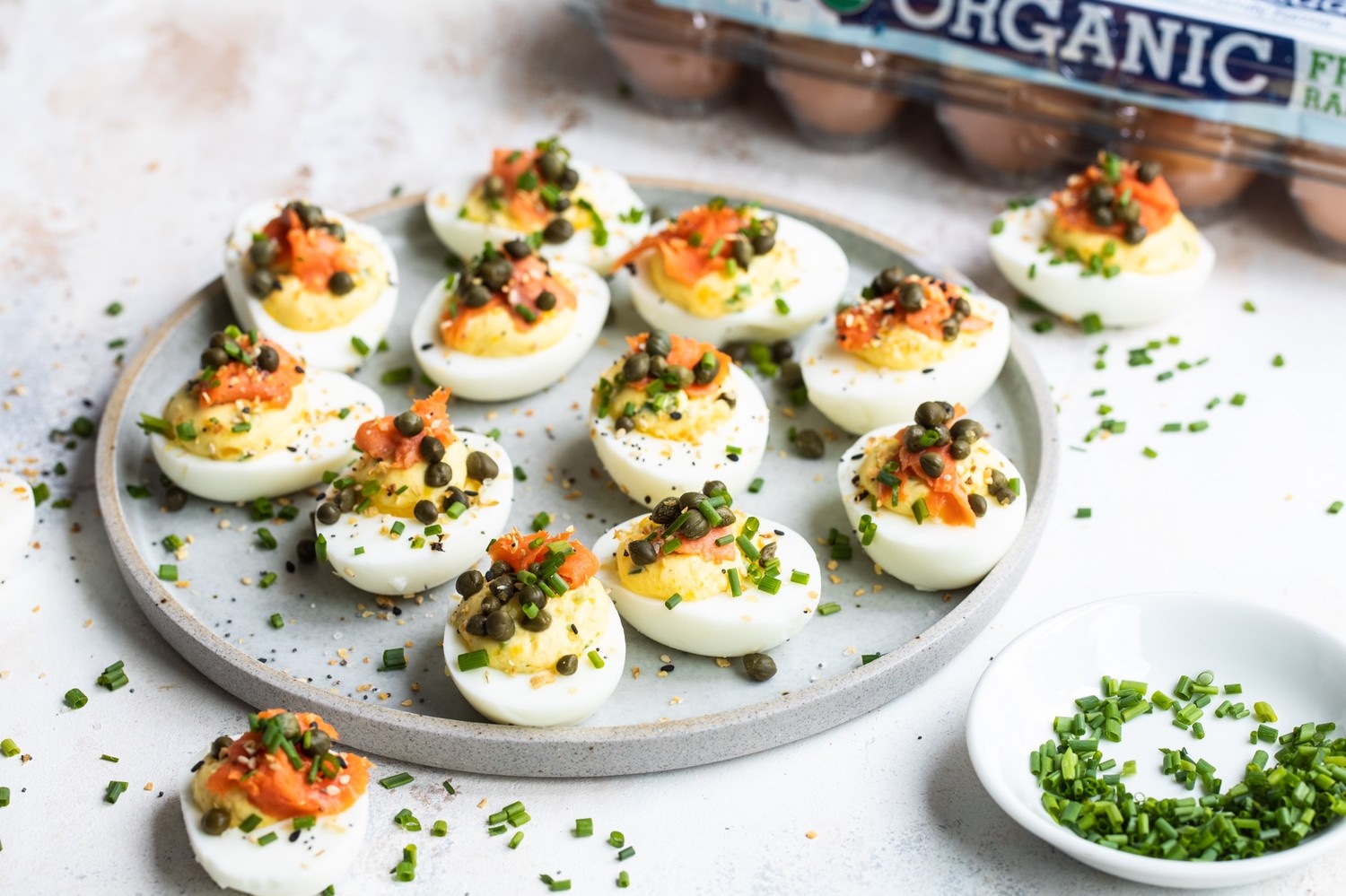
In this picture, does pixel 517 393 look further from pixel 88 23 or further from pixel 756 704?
pixel 88 23

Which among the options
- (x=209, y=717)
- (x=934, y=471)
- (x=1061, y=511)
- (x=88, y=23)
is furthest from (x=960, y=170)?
(x=88, y=23)

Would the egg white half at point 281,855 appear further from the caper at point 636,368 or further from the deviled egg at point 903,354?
the deviled egg at point 903,354

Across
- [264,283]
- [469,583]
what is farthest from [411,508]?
[264,283]

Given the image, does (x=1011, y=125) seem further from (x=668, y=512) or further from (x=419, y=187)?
(x=668, y=512)

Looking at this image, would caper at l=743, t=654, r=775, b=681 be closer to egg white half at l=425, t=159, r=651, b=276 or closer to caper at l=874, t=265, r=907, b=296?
caper at l=874, t=265, r=907, b=296

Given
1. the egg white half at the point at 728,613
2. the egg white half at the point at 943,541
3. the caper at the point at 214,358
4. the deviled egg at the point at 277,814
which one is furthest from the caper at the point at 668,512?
the caper at the point at 214,358

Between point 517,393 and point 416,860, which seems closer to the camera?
point 416,860
